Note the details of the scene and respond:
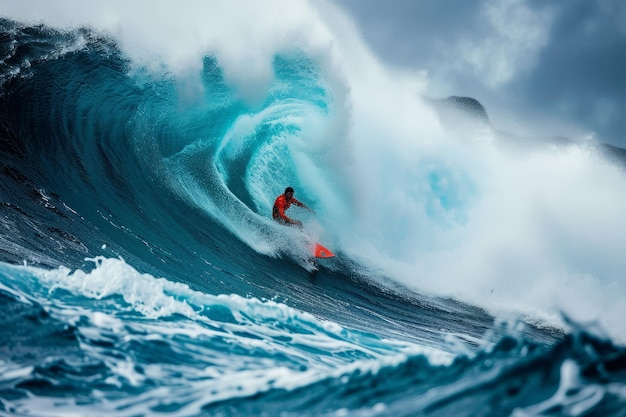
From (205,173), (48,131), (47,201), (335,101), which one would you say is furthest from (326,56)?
(47,201)

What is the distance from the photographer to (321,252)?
7070 millimetres

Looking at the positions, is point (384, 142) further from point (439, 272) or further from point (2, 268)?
point (2, 268)

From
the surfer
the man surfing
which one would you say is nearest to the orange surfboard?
the man surfing

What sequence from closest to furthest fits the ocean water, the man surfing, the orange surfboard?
the ocean water → the orange surfboard → the man surfing

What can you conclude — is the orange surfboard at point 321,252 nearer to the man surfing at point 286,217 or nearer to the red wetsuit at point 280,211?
the man surfing at point 286,217

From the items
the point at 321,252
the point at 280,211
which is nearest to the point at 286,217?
the point at 280,211

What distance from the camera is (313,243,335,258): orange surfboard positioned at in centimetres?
695

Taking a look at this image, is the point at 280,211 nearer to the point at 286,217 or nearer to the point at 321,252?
the point at 286,217

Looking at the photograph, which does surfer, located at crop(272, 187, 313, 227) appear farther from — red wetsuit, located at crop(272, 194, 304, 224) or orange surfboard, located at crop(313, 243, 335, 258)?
orange surfboard, located at crop(313, 243, 335, 258)

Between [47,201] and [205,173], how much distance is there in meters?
2.82

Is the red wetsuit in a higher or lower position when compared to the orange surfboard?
higher

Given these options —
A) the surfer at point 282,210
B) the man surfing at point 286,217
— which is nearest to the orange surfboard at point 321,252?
the man surfing at point 286,217

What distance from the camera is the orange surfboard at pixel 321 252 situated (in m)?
6.95

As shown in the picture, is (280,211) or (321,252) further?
(280,211)
